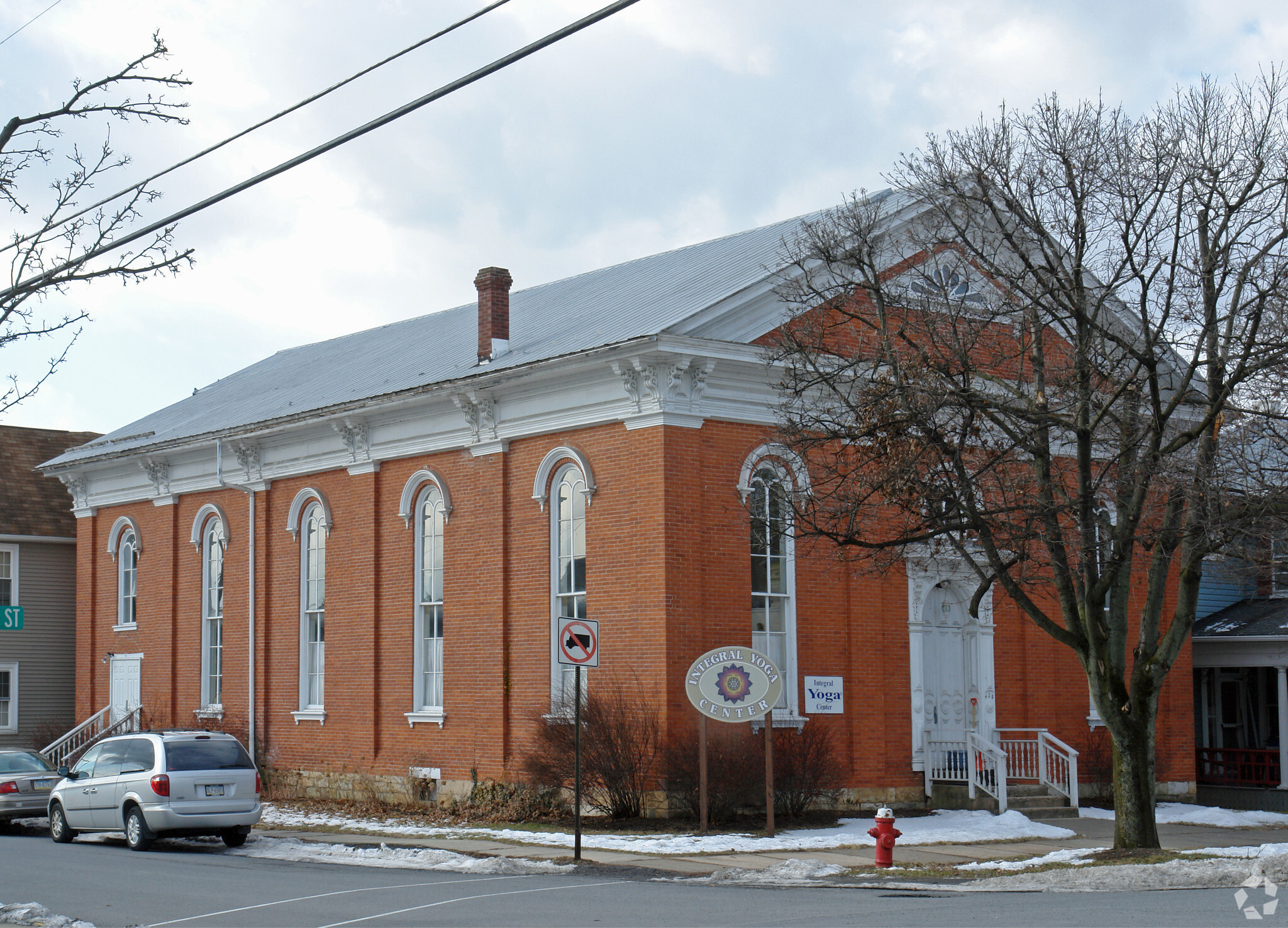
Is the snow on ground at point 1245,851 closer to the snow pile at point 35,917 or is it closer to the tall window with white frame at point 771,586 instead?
the tall window with white frame at point 771,586

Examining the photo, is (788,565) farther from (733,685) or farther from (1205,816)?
(1205,816)

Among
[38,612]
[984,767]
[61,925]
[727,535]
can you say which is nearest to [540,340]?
[727,535]

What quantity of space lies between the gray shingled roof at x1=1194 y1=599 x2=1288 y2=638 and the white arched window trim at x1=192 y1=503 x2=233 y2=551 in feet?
62.7

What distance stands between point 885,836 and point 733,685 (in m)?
4.06

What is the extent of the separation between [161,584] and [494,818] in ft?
41.3

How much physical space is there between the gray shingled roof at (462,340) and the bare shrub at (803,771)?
242 inches

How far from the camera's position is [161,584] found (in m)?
31.5

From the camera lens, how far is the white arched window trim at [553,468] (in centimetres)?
2219

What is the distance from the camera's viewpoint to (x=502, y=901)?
13.4 m

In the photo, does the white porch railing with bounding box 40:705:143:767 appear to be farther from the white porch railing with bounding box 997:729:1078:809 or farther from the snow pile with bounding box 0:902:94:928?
the snow pile with bounding box 0:902:94:928

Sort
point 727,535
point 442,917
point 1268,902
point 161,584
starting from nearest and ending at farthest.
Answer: point 1268,902 < point 442,917 < point 727,535 < point 161,584

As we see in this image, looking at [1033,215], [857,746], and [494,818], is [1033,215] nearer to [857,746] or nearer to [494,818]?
[857,746]

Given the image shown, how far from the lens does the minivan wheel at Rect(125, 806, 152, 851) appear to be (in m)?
19.3

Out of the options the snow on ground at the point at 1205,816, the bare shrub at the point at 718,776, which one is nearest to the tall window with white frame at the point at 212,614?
the bare shrub at the point at 718,776
